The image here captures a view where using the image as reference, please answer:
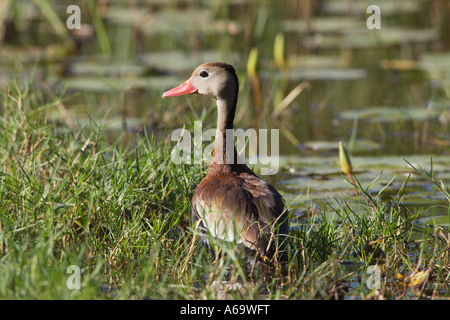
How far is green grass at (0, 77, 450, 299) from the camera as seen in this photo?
3.69m

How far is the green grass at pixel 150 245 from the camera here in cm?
369

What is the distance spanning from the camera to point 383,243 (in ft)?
14.3

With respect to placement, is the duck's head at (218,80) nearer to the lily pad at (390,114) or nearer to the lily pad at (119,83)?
the lily pad at (390,114)

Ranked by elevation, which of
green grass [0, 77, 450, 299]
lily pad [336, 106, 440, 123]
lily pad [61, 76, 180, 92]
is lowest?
green grass [0, 77, 450, 299]

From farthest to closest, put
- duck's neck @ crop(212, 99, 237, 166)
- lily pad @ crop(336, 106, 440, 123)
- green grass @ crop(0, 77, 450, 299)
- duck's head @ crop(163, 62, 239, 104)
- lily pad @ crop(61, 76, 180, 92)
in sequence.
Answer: lily pad @ crop(61, 76, 180, 92) → lily pad @ crop(336, 106, 440, 123) → duck's head @ crop(163, 62, 239, 104) → duck's neck @ crop(212, 99, 237, 166) → green grass @ crop(0, 77, 450, 299)

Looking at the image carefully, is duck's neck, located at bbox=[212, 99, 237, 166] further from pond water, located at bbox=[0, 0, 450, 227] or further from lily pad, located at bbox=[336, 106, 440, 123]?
lily pad, located at bbox=[336, 106, 440, 123]

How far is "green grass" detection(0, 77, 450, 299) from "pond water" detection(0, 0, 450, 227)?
1.30 ft

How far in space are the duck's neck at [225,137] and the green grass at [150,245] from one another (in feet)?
0.98

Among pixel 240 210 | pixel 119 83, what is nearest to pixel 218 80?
pixel 240 210

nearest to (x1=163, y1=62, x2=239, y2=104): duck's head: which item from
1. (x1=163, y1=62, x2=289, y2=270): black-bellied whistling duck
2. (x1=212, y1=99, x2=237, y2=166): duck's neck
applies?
(x1=212, y1=99, x2=237, y2=166): duck's neck
